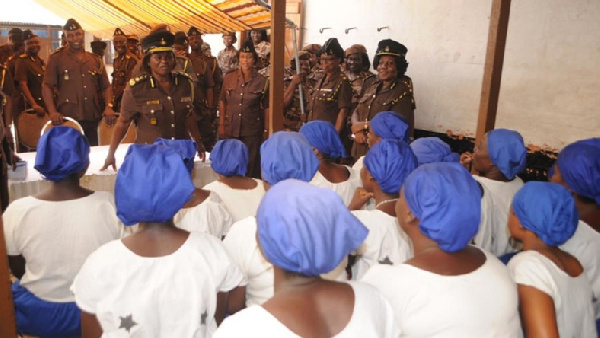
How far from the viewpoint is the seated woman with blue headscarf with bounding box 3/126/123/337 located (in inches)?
80.8

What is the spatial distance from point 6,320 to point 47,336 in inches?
15.5

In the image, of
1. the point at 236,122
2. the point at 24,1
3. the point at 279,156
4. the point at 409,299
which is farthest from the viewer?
the point at 24,1

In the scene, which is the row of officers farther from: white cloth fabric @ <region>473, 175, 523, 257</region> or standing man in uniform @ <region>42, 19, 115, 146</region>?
white cloth fabric @ <region>473, 175, 523, 257</region>

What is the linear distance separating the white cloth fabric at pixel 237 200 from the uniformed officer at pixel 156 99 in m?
1.50

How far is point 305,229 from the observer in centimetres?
116

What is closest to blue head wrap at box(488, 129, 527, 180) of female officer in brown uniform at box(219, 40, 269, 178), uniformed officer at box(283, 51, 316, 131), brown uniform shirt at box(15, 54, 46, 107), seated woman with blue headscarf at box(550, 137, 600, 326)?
seated woman with blue headscarf at box(550, 137, 600, 326)

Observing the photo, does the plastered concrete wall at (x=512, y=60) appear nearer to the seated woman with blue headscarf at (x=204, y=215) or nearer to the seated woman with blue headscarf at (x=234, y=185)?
the seated woman with blue headscarf at (x=234, y=185)

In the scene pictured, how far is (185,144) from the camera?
9.47 feet

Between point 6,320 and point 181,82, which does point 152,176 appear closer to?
point 6,320

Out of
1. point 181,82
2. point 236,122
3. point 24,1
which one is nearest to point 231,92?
point 236,122

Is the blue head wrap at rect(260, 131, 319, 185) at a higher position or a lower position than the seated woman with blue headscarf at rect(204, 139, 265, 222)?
higher

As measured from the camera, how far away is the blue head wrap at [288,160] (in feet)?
7.86

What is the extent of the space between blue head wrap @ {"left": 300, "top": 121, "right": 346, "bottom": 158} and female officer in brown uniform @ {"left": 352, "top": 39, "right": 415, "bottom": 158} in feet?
6.13

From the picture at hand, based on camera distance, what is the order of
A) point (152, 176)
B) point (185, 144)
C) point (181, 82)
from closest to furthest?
1. point (152, 176)
2. point (185, 144)
3. point (181, 82)
